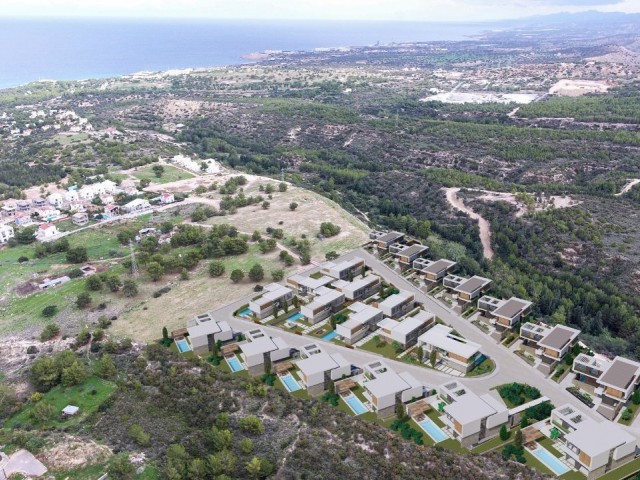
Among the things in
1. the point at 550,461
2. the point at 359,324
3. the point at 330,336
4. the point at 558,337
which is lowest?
the point at 550,461

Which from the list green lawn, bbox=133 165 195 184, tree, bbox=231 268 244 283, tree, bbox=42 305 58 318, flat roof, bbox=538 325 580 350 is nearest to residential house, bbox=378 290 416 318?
flat roof, bbox=538 325 580 350

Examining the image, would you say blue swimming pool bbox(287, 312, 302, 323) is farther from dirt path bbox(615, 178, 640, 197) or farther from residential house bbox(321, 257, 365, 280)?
dirt path bbox(615, 178, 640, 197)

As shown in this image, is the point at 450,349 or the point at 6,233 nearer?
the point at 450,349

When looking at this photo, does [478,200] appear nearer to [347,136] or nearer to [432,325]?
[432,325]

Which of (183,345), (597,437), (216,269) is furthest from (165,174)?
(597,437)

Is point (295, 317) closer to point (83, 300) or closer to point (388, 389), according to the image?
point (388, 389)

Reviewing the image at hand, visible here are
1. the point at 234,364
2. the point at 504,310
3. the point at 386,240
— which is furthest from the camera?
the point at 386,240

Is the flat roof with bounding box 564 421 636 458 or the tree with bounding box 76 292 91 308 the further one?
the tree with bounding box 76 292 91 308

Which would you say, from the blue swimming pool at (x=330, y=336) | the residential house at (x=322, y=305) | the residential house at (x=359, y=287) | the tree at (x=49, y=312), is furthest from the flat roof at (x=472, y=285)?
the tree at (x=49, y=312)

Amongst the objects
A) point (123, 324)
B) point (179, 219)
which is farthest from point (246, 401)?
point (179, 219)
